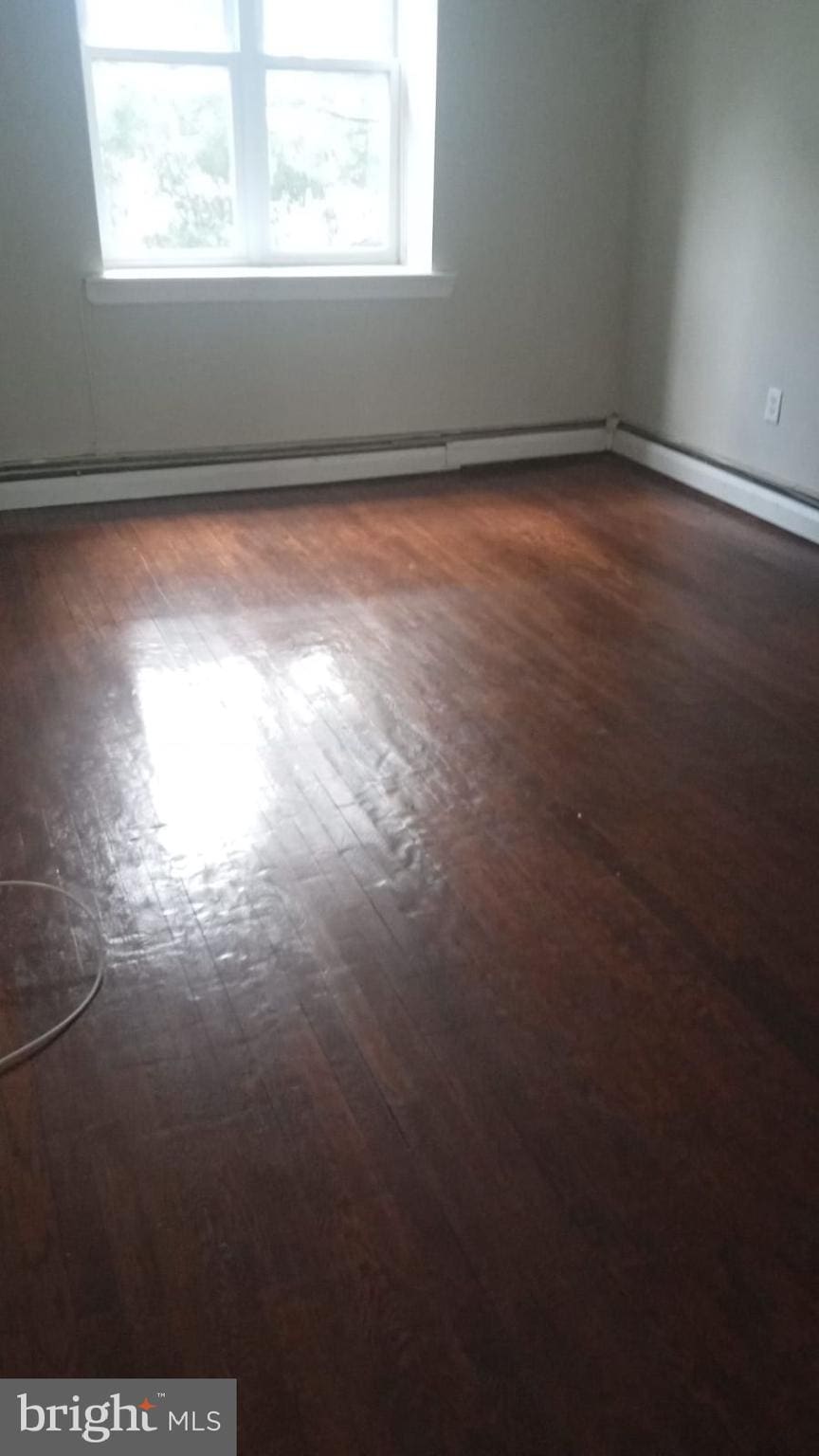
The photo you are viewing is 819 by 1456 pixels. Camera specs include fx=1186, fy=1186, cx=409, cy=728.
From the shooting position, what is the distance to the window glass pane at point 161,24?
3888 mm

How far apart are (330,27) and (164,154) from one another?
2.47ft

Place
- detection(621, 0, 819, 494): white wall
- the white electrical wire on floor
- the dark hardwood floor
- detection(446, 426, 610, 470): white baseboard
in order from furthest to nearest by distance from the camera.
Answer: detection(446, 426, 610, 470): white baseboard, detection(621, 0, 819, 494): white wall, the white electrical wire on floor, the dark hardwood floor

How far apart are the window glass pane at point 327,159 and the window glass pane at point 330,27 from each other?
0.08 meters

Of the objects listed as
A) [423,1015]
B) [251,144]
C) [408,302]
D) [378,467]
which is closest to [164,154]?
[251,144]

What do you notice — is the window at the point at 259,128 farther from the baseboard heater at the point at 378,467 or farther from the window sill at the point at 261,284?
the baseboard heater at the point at 378,467

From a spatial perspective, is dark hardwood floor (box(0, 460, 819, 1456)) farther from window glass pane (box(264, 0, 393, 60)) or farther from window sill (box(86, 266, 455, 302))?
window glass pane (box(264, 0, 393, 60))

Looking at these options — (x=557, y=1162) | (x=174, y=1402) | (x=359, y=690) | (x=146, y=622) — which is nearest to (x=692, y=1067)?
(x=557, y=1162)

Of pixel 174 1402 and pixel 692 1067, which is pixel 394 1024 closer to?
pixel 692 1067

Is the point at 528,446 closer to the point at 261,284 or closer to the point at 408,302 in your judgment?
the point at 408,302

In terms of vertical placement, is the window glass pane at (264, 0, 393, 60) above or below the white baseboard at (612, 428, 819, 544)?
above

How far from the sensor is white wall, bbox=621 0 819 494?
3.79 metres

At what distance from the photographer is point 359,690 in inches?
113

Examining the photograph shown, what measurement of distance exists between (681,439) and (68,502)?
232 centimetres

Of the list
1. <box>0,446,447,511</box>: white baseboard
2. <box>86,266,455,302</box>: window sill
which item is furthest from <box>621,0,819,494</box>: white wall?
<box>0,446,447,511</box>: white baseboard
